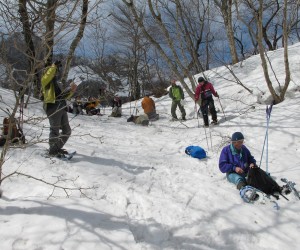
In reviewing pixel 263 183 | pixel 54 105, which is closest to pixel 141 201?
pixel 263 183

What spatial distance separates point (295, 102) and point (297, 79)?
2.20 meters

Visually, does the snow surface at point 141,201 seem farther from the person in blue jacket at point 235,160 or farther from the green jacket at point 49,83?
the green jacket at point 49,83

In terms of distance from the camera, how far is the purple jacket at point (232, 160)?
5.23 m

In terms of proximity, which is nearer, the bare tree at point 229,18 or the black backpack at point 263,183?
the black backpack at point 263,183

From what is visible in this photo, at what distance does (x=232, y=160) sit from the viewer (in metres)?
5.34

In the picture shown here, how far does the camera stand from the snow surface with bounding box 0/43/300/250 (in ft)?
11.2

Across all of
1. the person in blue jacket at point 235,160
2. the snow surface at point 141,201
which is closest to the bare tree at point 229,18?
the snow surface at point 141,201

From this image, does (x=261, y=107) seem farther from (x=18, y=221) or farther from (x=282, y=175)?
(x=18, y=221)

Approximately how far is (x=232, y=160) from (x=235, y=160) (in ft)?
0.16

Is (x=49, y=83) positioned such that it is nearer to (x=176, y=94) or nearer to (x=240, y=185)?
(x=240, y=185)

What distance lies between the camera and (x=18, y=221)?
11.4 feet

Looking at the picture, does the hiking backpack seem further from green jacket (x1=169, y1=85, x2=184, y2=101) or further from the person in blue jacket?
green jacket (x1=169, y1=85, x2=184, y2=101)

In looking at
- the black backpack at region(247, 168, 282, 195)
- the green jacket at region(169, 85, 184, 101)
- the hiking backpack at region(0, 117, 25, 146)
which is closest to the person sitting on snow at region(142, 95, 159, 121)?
the green jacket at region(169, 85, 184, 101)

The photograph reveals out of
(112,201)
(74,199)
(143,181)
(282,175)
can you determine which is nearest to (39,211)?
(74,199)
